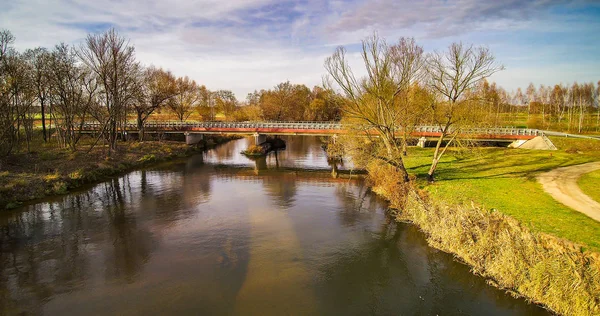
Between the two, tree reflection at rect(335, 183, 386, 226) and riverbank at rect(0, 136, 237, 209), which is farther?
riverbank at rect(0, 136, 237, 209)

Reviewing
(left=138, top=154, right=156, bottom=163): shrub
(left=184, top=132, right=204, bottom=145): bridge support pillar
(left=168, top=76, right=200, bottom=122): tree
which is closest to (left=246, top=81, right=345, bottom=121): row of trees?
(left=168, top=76, right=200, bottom=122): tree

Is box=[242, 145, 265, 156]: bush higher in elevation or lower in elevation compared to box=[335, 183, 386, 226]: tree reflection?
higher

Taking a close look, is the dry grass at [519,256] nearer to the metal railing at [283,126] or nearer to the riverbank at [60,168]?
the metal railing at [283,126]

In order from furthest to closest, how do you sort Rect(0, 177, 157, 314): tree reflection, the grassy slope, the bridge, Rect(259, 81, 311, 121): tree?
Rect(259, 81, 311, 121): tree → the bridge → the grassy slope → Rect(0, 177, 157, 314): tree reflection

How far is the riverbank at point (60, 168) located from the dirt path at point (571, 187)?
127 feet

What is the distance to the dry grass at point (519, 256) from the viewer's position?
452 inches

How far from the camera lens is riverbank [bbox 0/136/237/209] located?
86.7ft

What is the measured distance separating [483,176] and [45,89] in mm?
51178

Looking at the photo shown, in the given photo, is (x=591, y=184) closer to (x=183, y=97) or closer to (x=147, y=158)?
(x=147, y=158)

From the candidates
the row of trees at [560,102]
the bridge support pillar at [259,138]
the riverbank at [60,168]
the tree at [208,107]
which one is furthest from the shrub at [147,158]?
the row of trees at [560,102]

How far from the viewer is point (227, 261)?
16391mm

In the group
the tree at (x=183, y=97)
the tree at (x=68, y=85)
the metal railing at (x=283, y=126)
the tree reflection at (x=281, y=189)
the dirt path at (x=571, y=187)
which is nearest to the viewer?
the dirt path at (x=571, y=187)

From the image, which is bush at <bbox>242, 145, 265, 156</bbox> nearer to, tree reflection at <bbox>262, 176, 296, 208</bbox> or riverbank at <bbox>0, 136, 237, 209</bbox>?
riverbank at <bbox>0, 136, 237, 209</bbox>

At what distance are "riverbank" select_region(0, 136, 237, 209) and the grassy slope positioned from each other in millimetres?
32922
